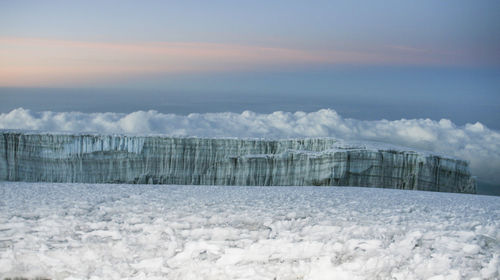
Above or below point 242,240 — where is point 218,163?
above

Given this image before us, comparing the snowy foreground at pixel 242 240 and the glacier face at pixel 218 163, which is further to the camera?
the glacier face at pixel 218 163

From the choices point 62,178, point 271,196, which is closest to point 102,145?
point 62,178

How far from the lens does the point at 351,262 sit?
530 centimetres

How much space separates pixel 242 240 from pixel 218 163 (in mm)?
10416

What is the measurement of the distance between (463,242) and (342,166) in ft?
32.5

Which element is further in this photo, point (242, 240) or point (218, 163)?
point (218, 163)

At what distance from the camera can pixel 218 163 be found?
53.3ft

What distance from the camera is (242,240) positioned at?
19.3 feet

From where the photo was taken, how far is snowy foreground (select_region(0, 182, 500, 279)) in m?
5.18

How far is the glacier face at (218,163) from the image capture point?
15.1 meters

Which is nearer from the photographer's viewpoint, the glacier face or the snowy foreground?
the snowy foreground

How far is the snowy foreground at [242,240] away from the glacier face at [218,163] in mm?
7167

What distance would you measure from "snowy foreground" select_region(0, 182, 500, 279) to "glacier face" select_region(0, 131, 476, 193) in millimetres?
7167

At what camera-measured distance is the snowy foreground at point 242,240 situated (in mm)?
5184
